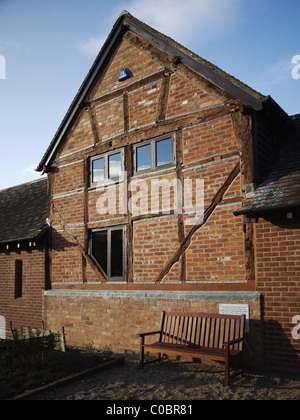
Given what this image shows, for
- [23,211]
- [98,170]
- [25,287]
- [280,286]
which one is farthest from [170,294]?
[23,211]

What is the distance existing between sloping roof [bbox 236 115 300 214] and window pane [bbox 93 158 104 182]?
440 cm

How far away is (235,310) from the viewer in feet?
22.6

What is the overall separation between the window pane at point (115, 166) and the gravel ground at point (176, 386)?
15.8 ft

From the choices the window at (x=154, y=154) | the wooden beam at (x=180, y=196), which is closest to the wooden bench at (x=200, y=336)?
the wooden beam at (x=180, y=196)

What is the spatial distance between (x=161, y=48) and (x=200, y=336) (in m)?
6.75

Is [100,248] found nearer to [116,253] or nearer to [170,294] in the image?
[116,253]

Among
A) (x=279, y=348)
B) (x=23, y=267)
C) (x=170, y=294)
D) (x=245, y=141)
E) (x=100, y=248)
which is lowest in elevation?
(x=279, y=348)

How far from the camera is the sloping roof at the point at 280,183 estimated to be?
20.8 ft

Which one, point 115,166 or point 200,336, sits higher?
point 115,166

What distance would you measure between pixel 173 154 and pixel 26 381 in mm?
5480

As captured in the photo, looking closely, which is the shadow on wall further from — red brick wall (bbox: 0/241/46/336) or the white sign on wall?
red brick wall (bbox: 0/241/46/336)

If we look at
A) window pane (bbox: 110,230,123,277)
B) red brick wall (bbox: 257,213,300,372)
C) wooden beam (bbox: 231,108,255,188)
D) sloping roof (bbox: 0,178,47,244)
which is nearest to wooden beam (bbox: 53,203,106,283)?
window pane (bbox: 110,230,123,277)

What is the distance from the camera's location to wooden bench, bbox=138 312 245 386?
6.16 meters
